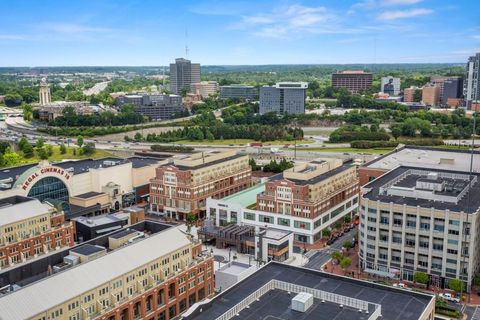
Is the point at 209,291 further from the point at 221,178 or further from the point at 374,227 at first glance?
the point at 221,178

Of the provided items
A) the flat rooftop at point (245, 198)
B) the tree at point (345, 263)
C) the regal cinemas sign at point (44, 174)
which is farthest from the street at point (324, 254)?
the regal cinemas sign at point (44, 174)

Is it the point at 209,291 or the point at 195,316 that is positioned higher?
the point at 195,316

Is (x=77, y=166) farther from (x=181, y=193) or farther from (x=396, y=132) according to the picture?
(x=396, y=132)

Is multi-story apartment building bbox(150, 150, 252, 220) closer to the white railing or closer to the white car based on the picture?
the white car

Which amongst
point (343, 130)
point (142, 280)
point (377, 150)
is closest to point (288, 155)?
point (377, 150)

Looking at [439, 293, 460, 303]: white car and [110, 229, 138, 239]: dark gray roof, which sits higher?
[110, 229, 138, 239]: dark gray roof

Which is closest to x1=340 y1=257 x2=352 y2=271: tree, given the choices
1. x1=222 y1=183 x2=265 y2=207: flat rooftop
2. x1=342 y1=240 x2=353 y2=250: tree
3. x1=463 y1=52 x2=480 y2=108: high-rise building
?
x1=342 y1=240 x2=353 y2=250: tree

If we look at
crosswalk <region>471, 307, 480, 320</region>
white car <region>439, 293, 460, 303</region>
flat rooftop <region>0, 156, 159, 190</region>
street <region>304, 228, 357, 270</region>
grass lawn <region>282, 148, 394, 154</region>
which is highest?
flat rooftop <region>0, 156, 159, 190</region>
